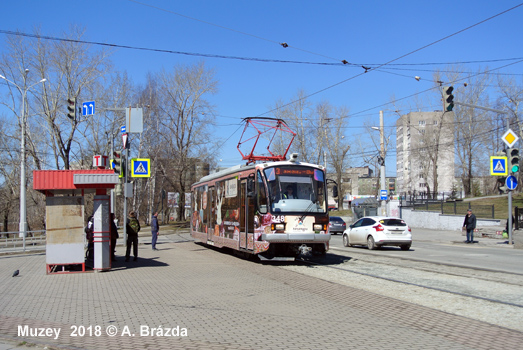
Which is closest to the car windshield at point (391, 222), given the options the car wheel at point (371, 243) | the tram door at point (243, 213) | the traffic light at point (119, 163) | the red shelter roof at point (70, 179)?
the car wheel at point (371, 243)

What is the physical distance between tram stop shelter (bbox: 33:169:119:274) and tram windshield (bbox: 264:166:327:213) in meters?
4.52

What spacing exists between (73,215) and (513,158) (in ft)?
65.4

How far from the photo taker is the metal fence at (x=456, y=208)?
36312mm

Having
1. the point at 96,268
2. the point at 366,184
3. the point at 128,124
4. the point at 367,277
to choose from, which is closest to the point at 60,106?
the point at 128,124

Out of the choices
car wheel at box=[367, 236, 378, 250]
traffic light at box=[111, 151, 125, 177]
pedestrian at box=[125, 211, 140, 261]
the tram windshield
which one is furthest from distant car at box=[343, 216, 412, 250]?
traffic light at box=[111, 151, 125, 177]

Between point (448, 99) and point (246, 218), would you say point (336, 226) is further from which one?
point (246, 218)

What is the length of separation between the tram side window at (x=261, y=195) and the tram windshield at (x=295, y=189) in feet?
0.65

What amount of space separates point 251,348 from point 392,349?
173cm

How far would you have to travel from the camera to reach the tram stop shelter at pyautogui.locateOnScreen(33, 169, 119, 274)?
12.8 meters

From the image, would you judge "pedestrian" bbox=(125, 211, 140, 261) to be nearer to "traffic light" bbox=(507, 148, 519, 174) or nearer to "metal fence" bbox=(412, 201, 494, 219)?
"traffic light" bbox=(507, 148, 519, 174)

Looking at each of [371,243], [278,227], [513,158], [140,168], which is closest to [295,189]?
[278,227]

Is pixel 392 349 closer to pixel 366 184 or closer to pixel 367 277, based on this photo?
pixel 367 277

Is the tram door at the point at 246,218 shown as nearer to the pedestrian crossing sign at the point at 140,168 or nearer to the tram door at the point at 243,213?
the tram door at the point at 243,213

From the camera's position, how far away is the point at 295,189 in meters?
14.9
